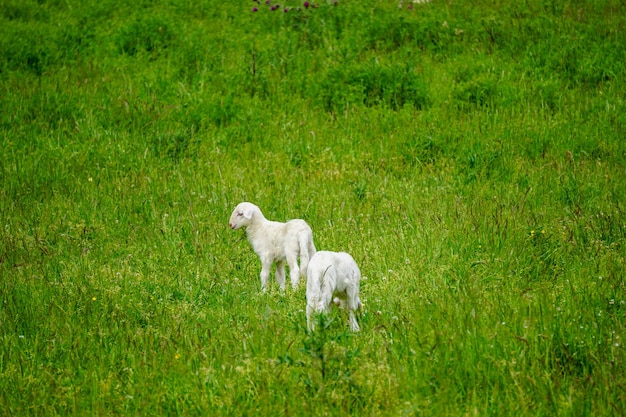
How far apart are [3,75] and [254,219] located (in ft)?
24.4

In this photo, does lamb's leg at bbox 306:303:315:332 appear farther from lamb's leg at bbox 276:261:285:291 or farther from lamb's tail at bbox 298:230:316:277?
lamb's leg at bbox 276:261:285:291

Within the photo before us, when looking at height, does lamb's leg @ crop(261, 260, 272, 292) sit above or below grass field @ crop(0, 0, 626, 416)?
below

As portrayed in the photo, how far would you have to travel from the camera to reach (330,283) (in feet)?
19.8

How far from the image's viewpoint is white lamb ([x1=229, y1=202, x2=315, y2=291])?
24.0 ft

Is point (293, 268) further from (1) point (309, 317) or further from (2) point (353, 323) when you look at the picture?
(1) point (309, 317)

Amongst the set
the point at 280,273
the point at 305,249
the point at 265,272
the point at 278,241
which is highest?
the point at 305,249

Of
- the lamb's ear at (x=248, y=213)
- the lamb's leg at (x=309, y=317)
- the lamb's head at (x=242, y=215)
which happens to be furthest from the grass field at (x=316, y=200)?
the lamb's ear at (x=248, y=213)

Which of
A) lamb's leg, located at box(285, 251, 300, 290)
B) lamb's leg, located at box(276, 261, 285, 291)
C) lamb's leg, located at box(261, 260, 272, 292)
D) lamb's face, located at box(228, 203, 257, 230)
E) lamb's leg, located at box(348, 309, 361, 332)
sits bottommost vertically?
lamb's leg, located at box(276, 261, 285, 291)

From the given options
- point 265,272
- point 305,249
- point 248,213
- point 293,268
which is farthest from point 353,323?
point 248,213

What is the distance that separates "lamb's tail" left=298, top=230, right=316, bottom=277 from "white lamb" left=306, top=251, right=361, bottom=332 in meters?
0.85

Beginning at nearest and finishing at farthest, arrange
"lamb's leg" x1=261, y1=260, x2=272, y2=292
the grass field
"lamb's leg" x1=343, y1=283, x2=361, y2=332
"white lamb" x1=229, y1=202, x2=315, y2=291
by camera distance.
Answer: the grass field, "lamb's leg" x1=343, y1=283, x2=361, y2=332, "white lamb" x1=229, y1=202, x2=315, y2=291, "lamb's leg" x1=261, y1=260, x2=272, y2=292

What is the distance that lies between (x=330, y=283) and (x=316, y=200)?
3589 millimetres

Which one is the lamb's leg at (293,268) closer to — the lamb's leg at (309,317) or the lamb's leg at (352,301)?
the lamb's leg at (352,301)

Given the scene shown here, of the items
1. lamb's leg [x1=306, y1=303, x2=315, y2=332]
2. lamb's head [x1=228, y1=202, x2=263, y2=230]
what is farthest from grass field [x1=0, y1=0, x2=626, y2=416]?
lamb's head [x1=228, y1=202, x2=263, y2=230]
